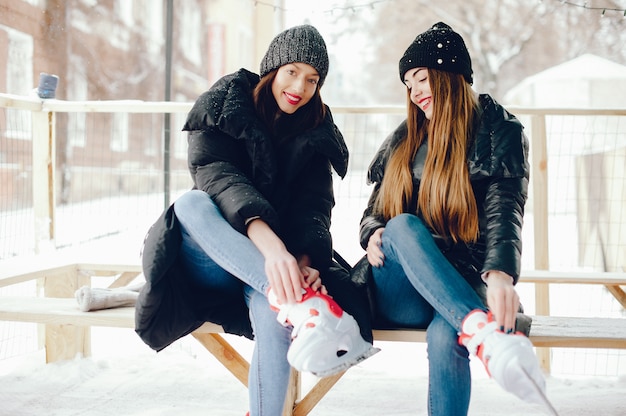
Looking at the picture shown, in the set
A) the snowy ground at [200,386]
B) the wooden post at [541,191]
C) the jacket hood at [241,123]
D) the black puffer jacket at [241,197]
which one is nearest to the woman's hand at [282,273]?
the black puffer jacket at [241,197]

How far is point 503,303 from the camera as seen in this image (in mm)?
1454

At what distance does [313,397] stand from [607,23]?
1233 cm

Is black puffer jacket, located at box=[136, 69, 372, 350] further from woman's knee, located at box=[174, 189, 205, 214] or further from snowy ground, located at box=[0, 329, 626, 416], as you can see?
snowy ground, located at box=[0, 329, 626, 416]

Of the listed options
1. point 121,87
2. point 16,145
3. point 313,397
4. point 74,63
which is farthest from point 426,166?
point 121,87

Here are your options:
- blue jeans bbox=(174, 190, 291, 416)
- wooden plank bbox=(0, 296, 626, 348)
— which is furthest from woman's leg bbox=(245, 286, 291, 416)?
wooden plank bbox=(0, 296, 626, 348)

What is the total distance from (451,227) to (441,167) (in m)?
0.17

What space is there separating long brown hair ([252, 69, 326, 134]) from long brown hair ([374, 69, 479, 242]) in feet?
0.88

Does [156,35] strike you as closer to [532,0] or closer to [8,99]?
[532,0]

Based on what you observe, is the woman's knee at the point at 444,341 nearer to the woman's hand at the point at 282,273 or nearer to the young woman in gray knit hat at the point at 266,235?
the young woman in gray knit hat at the point at 266,235

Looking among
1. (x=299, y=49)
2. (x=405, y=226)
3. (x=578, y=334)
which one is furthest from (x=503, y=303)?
(x=299, y=49)

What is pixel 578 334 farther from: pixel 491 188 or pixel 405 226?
pixel 405 226

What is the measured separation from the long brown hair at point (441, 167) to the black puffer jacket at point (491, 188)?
0.09 ft

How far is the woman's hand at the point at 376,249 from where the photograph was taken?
5.72ft

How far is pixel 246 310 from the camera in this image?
1.76 m
